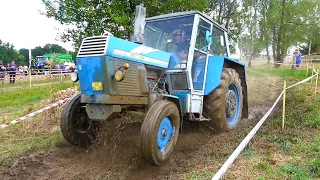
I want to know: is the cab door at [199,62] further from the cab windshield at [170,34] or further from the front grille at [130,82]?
the front grille at [130,82]

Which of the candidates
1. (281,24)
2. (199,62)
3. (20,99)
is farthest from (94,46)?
(281,24)

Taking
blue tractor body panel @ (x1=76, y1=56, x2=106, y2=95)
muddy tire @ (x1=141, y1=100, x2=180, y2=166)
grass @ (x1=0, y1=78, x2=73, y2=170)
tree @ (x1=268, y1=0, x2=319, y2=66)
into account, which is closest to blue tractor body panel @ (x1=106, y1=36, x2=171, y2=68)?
blue tractor body panel @ (x1=76, y1=56, x2=106, y2=95)

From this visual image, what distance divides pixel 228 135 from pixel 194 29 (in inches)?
77.6

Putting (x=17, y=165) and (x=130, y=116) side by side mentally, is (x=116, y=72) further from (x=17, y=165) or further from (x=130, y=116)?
(x=17, y=165)

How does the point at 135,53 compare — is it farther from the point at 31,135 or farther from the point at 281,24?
the point at 281,24

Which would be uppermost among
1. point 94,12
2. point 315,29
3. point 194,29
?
point 315,29

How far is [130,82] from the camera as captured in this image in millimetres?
4086

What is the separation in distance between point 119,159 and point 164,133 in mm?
780

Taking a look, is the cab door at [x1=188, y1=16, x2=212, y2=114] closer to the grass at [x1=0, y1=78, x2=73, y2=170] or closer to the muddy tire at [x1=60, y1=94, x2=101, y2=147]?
the muddy tire at [x1=60, y1=94, x2=101, y2=147]

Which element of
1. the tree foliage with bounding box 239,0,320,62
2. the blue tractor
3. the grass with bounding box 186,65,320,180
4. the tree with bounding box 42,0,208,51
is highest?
the tree foliage with bounding box 239,0,320,62

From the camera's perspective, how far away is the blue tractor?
3852 millimetres

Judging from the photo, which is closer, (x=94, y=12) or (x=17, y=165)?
(x=17, y=165)

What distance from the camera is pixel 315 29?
2538 centimetres

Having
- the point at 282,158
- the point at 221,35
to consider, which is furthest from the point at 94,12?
the point at 282,158
